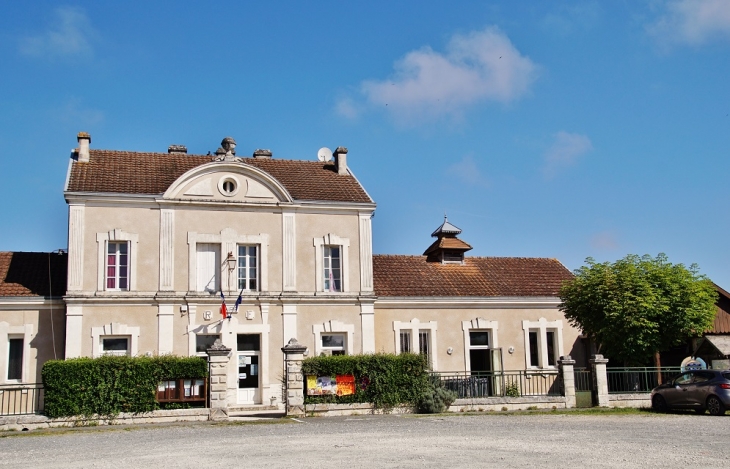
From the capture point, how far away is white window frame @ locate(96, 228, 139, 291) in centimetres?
2380

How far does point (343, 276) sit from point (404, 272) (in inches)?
149

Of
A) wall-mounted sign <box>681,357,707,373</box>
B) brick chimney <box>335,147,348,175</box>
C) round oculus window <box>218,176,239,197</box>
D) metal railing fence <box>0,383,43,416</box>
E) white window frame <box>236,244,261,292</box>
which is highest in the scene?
brick chimney <box>335,147,348,175</box>

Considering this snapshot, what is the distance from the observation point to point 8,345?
78.2 ft

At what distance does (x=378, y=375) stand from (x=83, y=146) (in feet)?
39.6

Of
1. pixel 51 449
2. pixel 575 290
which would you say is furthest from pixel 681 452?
pixel 575 290

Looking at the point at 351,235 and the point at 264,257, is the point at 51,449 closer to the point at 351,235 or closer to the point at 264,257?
the point at 264,257

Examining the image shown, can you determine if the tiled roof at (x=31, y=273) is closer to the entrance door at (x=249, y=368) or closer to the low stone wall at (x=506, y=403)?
the entrance door at (x=249, y=368)

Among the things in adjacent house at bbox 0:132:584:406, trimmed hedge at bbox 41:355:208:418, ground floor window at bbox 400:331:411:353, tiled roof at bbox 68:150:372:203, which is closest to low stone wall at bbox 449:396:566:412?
adjacent house at bbox 0:132:584:406

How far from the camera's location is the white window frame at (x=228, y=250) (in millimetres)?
24578

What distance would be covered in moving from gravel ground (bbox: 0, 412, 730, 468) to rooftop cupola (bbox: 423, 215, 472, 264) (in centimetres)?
1109

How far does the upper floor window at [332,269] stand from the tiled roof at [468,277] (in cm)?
201

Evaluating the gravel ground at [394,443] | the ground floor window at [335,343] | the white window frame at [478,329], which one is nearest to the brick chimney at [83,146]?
the ground floor window at [335,343]

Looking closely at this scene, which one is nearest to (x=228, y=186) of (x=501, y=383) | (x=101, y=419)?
(x=101, y=419)

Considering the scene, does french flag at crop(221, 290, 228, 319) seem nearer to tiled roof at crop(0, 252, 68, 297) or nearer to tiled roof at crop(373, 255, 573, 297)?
→ tiled roof at crop(0, 252, 68, 297)
